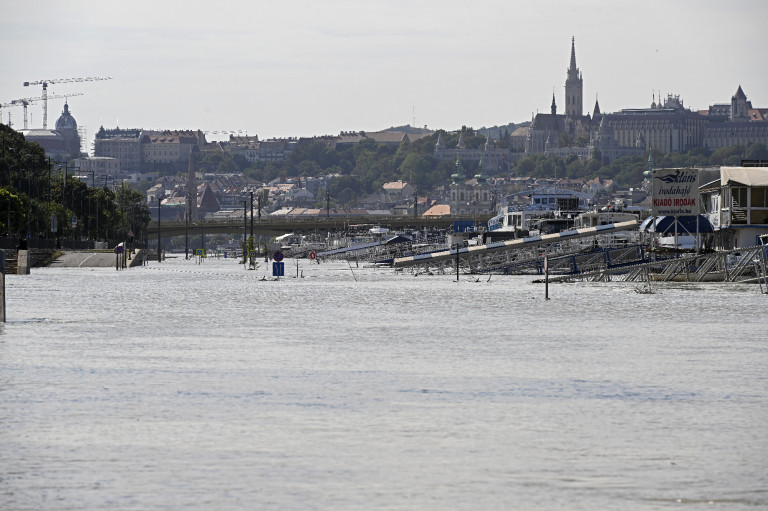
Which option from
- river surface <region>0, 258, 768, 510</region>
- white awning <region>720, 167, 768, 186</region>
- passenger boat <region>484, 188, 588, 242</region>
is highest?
white awning <region>720, 167, 768, 186</region>

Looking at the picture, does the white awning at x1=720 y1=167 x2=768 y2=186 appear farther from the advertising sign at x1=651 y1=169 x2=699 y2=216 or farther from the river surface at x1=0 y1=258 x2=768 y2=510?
the river surface at x1=0 y1=258 x2=768 y2=510

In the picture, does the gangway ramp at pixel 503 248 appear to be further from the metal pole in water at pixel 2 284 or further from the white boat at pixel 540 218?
the metal pole in water at pixel 2 284

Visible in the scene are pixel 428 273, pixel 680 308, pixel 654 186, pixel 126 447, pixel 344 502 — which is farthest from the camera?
pixel 428 273

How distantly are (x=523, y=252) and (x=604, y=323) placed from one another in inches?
3420

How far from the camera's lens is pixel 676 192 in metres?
104

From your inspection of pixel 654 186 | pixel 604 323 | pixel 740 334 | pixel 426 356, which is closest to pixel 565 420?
pixel 426 356

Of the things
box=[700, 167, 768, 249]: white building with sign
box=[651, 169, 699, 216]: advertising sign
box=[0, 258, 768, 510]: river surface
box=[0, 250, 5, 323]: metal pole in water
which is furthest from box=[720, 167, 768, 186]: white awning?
box=[0, 250, 5, 323]: metal pole in water

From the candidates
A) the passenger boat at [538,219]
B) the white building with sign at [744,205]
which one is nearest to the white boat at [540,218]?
the passenger boat at [538,219]

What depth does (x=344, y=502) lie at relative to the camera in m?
17.6

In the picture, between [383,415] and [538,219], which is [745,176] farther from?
[383,415]

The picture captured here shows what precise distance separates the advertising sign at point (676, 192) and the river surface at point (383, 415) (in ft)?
178

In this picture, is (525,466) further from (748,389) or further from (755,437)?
(748,389)

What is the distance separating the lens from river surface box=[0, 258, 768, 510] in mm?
18281

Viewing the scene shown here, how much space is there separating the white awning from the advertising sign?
3.55 m
